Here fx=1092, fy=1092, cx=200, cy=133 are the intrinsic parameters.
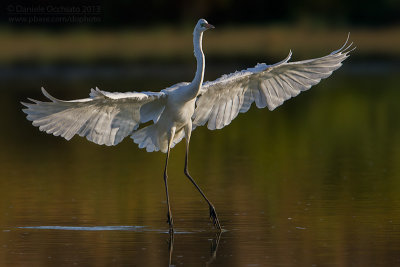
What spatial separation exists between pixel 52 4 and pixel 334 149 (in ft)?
103

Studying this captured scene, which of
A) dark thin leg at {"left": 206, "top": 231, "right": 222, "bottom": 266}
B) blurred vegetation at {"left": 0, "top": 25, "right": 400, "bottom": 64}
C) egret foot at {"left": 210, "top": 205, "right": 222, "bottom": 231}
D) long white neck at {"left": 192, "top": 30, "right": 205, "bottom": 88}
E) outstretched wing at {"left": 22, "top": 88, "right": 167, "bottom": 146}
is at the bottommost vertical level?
dark thin leg at {"left": 206, "top": 231, "right": 222, "bottom": 266}

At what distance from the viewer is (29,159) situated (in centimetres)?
1795

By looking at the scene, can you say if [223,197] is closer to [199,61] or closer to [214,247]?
[199,61]

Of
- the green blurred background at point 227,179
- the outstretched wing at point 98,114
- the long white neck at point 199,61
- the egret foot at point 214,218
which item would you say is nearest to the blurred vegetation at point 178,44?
the green blurred background at point 227,179

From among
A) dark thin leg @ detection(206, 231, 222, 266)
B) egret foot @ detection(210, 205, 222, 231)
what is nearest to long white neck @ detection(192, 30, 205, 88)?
egret foot @ detection(210, 205, 222, 231)

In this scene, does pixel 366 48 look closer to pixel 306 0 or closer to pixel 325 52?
pixel 325 52

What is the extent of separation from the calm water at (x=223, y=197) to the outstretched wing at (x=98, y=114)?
3.30ft

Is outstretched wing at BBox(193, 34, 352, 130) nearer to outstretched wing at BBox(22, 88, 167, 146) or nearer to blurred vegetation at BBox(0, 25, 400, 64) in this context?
outstretched wing at BBox(22, 88, 167, 146)

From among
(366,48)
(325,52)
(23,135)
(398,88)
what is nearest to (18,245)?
(23,135)

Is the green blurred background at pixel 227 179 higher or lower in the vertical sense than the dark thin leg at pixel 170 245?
higher

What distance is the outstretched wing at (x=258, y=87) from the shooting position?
13.0 meters

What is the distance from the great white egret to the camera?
11.7 m

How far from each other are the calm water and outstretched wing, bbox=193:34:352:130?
109 cm

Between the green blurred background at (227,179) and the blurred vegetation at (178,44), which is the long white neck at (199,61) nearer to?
the green blurred background at (227,179)
